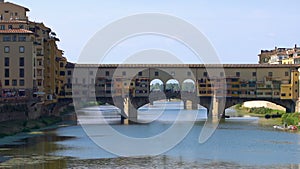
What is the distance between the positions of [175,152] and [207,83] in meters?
38.8

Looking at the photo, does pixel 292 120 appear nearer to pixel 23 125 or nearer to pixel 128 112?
pixel 128 112

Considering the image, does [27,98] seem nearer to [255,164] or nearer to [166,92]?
[166,92]

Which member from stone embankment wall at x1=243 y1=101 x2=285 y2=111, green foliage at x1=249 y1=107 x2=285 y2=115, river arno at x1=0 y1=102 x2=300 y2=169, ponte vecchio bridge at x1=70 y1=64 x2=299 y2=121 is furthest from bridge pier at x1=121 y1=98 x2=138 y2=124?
stone embankment wall at x1=243 y1=101 x2=285 y2=111

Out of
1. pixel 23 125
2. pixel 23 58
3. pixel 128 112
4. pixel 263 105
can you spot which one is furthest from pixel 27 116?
pixel 263 105

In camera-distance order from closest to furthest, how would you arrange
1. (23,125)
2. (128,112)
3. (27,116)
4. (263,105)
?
(23,125), (27,116), (128,112), (263,105)

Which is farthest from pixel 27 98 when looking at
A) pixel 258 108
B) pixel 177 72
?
pixel 258 108

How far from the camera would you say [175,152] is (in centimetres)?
4628

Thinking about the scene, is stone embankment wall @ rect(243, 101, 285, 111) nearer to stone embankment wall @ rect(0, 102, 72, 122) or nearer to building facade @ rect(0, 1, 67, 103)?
stone embankment wall @ rect(0, 102, 72, 122)

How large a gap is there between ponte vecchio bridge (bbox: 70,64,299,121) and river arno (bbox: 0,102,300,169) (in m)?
20.8

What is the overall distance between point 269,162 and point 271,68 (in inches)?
1776

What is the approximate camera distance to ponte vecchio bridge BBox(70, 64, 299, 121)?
83250 mm

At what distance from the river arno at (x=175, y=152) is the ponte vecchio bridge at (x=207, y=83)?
68.4ft

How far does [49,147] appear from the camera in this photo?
4878 cm

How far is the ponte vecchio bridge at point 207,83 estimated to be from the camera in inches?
3278
